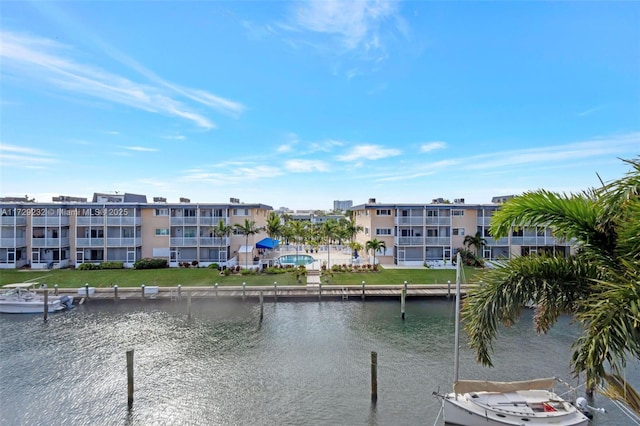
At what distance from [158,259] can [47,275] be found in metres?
10.9

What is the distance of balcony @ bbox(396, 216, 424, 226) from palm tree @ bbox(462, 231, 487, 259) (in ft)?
19.8

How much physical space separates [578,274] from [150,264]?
4357 cm

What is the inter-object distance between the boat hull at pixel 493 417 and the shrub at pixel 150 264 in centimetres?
3665

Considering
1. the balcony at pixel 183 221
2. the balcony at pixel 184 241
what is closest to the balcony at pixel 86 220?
the balcony at pixel 183 221

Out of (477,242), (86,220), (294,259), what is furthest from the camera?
(294,259)

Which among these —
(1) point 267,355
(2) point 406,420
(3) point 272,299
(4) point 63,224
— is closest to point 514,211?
(2) point 406,420

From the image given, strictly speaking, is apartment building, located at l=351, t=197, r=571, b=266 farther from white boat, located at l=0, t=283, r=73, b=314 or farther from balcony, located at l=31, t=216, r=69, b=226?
balcony, located at l=31, t=216, r=69, b=226

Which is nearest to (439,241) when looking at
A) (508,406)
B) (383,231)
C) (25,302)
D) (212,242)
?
(383,231)

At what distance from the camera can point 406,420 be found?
14.7 meters

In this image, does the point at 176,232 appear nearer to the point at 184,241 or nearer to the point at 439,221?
the point at 184,241

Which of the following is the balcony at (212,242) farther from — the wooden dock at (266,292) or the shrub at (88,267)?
the shrub at (88,267)

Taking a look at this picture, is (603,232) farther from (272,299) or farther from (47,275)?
(47,275)

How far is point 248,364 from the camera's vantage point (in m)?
19.8

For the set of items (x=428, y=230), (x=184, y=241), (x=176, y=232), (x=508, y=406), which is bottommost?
(x=508, y=406)
